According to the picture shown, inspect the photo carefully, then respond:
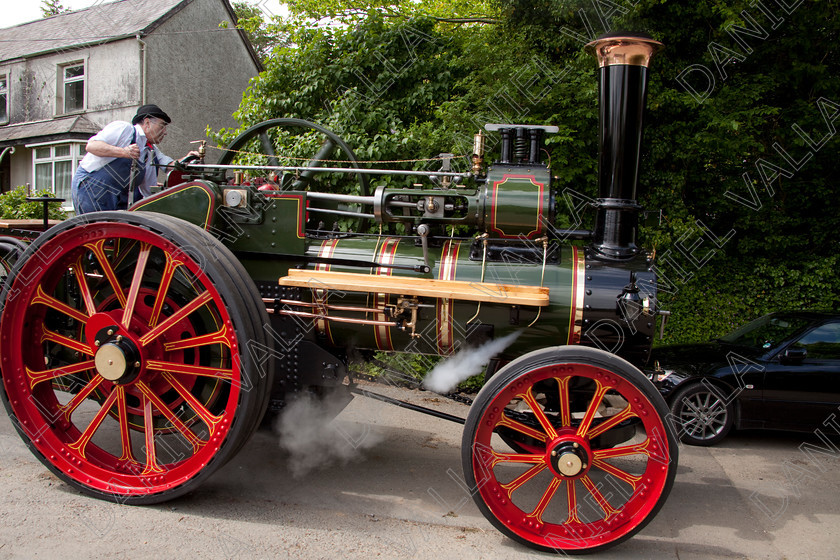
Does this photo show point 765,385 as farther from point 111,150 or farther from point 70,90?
point 70,90

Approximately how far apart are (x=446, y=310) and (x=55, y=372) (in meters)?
2.24

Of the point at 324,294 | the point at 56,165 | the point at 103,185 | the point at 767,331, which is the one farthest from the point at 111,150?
the point at 56,165

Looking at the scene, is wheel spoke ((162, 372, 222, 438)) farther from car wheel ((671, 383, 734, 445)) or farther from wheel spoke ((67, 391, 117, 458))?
car wheel ((671, 383, 734, 445))

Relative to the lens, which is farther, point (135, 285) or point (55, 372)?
point (55, 372)

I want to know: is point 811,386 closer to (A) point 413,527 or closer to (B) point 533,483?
(B) point 533,483

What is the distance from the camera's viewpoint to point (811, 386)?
5.26 metres

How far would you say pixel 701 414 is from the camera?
5.42m

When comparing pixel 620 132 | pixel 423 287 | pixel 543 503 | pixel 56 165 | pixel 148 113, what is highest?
pixel 56 165

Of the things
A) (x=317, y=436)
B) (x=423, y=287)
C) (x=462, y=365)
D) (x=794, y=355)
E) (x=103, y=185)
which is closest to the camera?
(x=423, y=287)

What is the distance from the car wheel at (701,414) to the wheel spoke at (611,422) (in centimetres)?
261

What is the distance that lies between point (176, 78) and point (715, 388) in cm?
1443

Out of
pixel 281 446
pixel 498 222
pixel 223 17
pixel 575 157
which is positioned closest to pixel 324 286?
pixel 498 222

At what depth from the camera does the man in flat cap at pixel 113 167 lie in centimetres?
394

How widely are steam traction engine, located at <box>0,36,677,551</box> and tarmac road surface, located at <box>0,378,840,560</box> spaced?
23 cm
